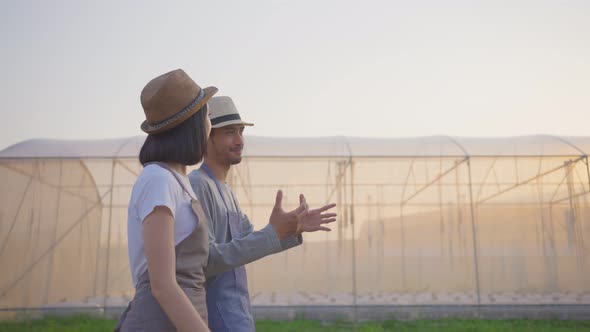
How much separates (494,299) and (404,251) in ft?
6.27

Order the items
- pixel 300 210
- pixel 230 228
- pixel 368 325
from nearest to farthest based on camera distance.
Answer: pixel 300 210 < pixel 230 228 < pixel 368 325

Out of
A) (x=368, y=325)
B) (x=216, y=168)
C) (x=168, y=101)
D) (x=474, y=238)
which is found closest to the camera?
(x=168, y=101)

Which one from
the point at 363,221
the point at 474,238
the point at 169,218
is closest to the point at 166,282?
the point at 169,218

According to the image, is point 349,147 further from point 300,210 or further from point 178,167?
point 178,167

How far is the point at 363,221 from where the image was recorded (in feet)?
32.2

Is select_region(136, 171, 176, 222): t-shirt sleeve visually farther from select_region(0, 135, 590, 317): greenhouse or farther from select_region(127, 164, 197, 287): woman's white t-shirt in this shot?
select_region(0, 135, 590, 317): greenhouse

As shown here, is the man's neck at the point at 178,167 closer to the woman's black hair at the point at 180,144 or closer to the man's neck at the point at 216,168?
the woman's black hair at the point at 180,144

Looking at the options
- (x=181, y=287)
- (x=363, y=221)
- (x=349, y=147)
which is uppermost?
(x=349, y=147)

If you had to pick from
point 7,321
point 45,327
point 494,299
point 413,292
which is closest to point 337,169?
point 413,292

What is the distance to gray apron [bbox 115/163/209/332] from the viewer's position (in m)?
1.13

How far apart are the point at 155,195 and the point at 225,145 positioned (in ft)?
3.68

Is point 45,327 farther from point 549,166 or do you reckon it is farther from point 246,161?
point 549,166

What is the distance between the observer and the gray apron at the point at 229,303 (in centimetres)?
175

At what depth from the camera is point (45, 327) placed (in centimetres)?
761
